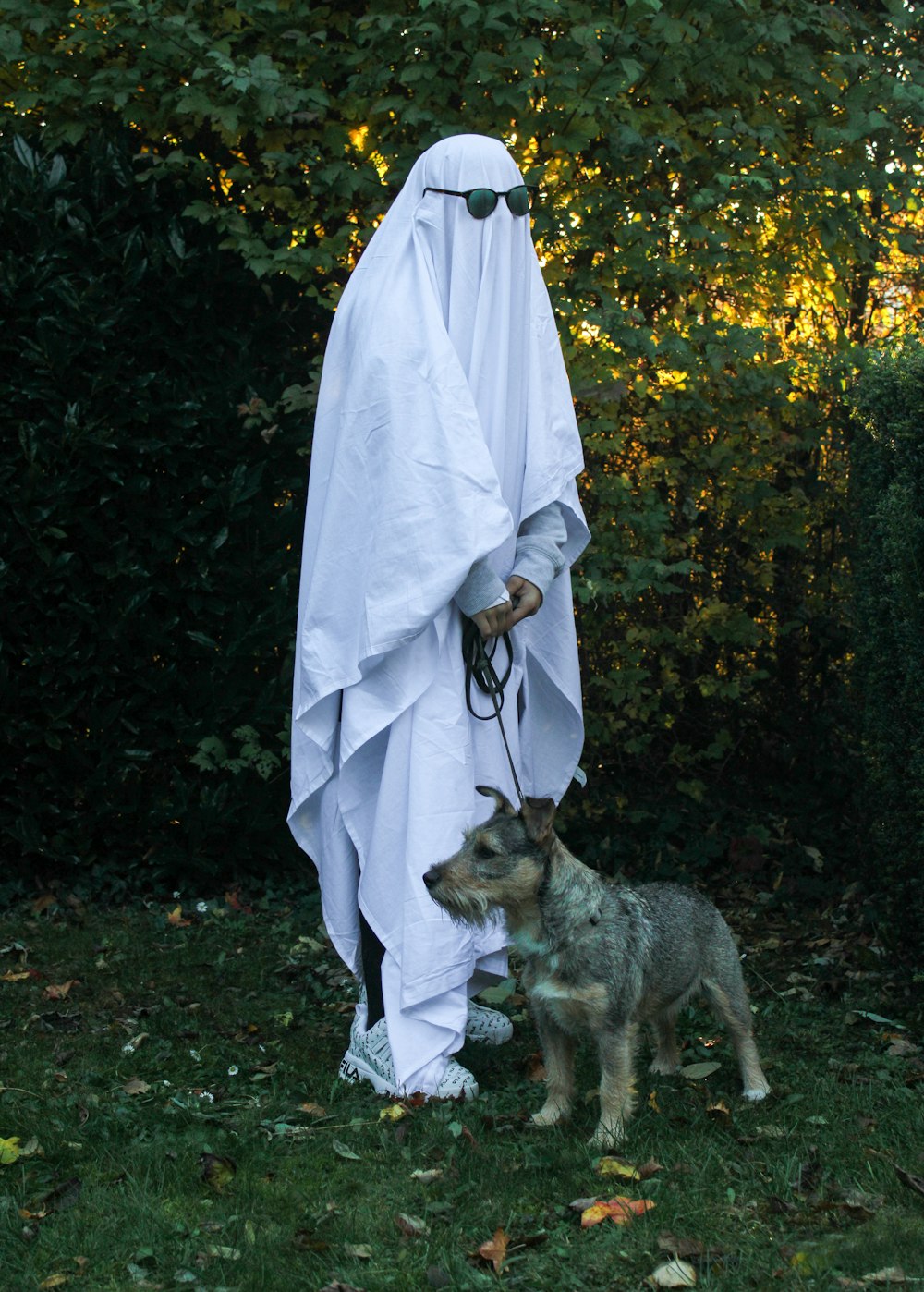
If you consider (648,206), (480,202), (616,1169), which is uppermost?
(648,206)

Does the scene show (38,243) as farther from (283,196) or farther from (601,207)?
(601,207)

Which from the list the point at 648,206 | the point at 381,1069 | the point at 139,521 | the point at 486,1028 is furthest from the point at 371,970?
the point at 648,206

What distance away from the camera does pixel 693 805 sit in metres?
7.27

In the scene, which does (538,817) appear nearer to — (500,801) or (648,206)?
(500,801)

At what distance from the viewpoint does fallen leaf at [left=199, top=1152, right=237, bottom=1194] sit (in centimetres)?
354

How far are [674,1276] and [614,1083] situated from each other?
794 millimetres

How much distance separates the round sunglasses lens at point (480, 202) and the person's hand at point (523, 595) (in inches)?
43.6

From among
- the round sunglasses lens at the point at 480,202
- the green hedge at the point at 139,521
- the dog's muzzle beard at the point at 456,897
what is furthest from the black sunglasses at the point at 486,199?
the green hedge at the point at 139,521

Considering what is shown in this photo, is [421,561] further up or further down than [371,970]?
further up

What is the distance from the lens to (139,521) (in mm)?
6508

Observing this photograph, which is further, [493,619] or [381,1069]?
[381,1069]

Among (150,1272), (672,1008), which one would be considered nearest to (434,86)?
(672,1008)

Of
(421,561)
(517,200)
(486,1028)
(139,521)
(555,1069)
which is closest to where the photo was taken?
(555,1069)

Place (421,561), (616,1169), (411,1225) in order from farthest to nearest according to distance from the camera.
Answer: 1. (421,561)
2. (616,1169)
3. (411,1225)
